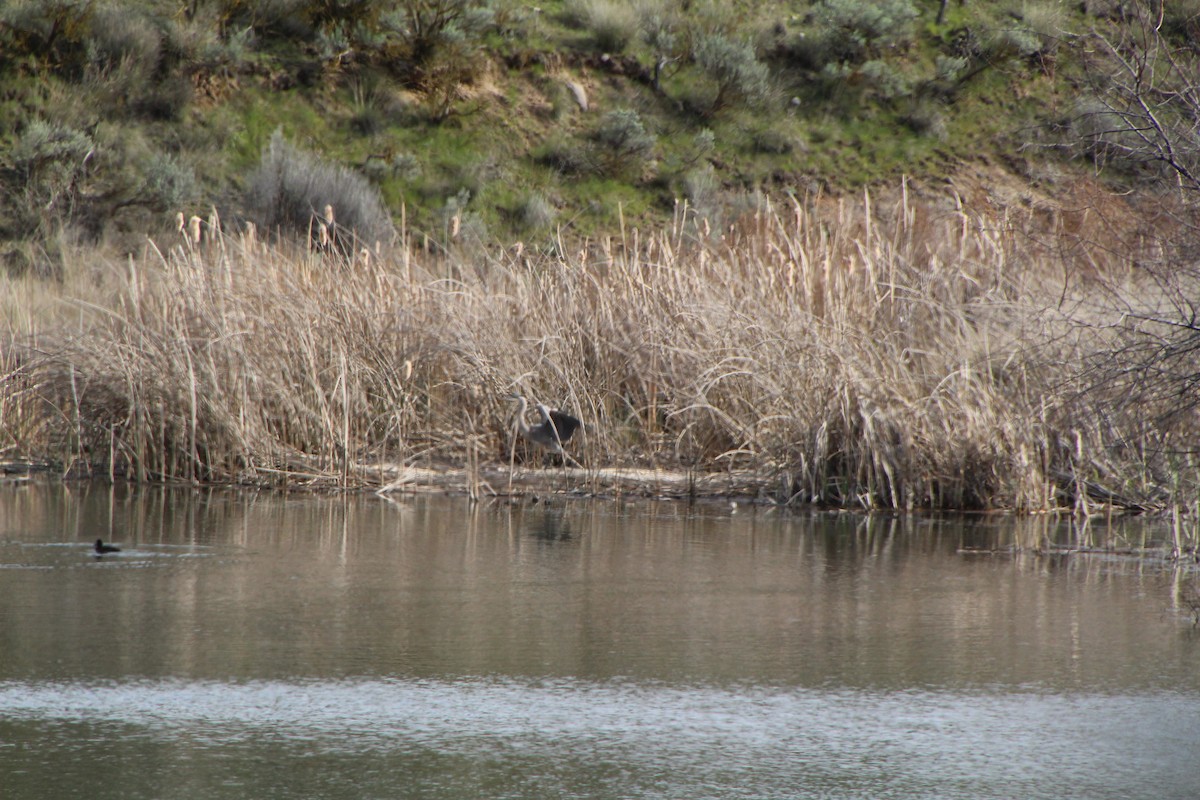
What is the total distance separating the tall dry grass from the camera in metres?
7.75

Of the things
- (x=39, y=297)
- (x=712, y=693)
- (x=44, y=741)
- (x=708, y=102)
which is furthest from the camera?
(x=708, y=102)

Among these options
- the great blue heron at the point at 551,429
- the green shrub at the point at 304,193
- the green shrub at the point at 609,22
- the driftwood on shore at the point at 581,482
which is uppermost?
the green shrub at the point at 609,22

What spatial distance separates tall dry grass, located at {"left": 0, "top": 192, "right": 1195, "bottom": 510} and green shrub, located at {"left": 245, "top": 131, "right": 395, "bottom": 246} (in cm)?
1210

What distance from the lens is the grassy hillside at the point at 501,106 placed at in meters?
24.0

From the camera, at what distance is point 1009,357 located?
7801 millimetres

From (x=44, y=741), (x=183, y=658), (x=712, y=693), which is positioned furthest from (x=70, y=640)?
(x=712, y=693)

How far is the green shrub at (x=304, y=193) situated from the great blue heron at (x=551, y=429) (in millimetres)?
13370

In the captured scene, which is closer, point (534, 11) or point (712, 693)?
point (712, 693)

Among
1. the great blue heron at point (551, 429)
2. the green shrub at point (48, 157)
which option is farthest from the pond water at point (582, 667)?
the green shrub at point (48, 157)

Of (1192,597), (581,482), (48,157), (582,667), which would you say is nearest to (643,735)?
(582,667)

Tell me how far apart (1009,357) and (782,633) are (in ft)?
12.2

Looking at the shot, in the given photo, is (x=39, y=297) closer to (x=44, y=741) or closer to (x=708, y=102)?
(x=44, y=741)

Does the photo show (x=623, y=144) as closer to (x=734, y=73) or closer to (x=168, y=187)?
(x=734, y=73)

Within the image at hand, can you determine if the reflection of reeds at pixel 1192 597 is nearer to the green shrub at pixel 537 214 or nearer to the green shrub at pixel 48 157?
the green shrub at pixel 537 214
